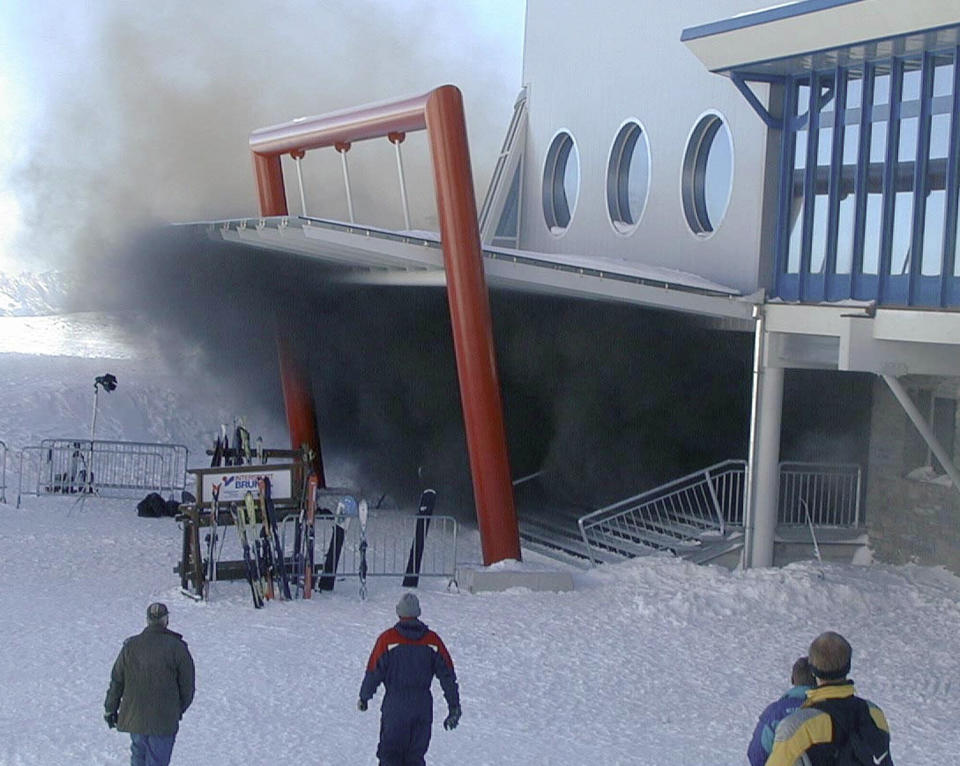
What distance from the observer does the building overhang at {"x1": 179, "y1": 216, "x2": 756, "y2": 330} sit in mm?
15875

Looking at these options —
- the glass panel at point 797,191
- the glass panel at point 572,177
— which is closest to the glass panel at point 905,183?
the glass panel at point 797,191

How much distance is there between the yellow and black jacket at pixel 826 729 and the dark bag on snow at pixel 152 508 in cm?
1531

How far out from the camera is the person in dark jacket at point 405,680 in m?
7.41

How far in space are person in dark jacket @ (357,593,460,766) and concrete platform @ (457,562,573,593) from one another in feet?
23.3

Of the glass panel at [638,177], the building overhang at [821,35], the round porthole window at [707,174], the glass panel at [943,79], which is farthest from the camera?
the glass panel at [638,177]

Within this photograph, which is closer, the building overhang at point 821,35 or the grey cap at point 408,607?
the grey cap at point 408,607

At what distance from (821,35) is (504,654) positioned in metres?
6.83

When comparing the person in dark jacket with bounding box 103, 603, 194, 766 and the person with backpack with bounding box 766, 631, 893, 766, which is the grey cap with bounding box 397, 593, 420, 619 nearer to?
the person in dark jacket with bounding box 103, 603, 194, 766

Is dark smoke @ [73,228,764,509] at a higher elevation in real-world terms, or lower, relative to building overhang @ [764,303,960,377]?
lower

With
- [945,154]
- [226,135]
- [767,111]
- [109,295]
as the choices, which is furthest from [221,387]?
[945,154]

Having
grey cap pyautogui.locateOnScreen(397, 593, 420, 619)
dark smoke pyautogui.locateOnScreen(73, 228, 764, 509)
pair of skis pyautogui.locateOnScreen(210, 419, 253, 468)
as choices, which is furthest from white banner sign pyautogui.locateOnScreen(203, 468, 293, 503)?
grey cap pyautogui.locateOnScreen(397, 593, 420, 619)

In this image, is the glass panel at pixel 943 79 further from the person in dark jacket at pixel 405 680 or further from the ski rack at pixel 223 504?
the person in dark jacket at pixel 405 680

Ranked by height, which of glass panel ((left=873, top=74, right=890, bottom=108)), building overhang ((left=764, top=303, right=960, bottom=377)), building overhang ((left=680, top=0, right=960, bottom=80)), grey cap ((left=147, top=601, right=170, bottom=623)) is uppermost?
building overhang ((left=680, top=0, right=960, bottom=80))

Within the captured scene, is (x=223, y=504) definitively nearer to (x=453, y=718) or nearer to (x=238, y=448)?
(x=238, y=448)
